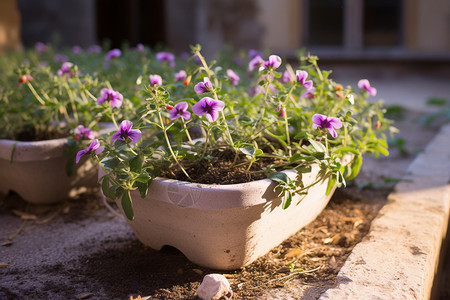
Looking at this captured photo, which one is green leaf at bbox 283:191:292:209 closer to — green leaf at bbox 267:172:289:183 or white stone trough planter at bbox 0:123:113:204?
green leaf at bbox 267:172:289:183

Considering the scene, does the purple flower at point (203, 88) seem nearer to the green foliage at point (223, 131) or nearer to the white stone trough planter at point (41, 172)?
the green foliage at point (223, 131)

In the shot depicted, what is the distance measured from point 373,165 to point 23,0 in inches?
256

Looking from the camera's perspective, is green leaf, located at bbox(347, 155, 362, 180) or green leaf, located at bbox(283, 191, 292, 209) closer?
green leaf, located at bbox(283, 191, 292, 209)

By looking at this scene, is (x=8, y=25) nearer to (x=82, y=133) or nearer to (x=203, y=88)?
(x=82, y=133)

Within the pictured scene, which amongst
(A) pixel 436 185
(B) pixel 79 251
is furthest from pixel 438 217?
(B) pixel 79 251

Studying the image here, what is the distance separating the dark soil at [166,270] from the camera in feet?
5.26

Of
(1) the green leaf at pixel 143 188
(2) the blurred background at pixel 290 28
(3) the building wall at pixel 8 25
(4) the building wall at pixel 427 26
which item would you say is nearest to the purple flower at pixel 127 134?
(1) the green leaf at pixel 143 188

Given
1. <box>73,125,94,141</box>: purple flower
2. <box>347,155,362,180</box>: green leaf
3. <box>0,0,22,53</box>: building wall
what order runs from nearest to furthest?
<box>347,155,362,180</box>: green leaf
<box>73,125,94,141</box>: purple flower
<box>0,0,22,53</box>: building wall

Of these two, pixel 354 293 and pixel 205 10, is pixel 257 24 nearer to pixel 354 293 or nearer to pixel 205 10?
pixel 205 10

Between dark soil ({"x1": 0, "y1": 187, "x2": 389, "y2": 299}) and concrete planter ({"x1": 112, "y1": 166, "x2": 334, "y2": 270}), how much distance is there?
61 mm

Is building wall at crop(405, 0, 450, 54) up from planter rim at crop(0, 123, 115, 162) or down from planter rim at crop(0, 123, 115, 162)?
up

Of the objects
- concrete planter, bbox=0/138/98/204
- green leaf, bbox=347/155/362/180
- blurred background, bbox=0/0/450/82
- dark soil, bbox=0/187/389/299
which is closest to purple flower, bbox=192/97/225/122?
dark soil, bbox=0/187/389/299

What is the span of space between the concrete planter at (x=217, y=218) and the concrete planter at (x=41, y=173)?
2.18ft

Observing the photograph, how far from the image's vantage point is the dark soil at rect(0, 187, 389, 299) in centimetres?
160
